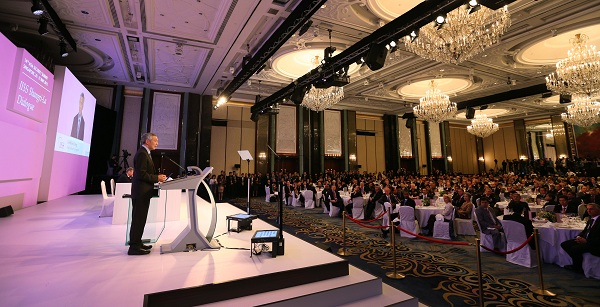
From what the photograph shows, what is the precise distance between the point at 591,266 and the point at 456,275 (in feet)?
5.73

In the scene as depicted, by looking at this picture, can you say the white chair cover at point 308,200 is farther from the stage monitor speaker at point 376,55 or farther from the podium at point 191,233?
the podium at point 191,233

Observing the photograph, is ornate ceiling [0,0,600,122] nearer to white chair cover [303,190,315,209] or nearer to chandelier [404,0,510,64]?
chandelier [404,0,510,64]

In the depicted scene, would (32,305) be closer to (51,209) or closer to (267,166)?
(51,209)

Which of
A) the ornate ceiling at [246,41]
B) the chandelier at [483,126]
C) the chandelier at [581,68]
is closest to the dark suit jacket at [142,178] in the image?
the ornate ceiling at [246,41]

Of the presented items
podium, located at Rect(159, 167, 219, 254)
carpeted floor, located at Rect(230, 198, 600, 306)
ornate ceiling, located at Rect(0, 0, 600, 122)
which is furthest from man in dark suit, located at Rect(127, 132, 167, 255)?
ornate ceiling, located at Rect(0, 0, 600, 122)

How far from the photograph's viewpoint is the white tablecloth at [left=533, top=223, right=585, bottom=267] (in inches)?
153

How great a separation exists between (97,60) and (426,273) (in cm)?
1127

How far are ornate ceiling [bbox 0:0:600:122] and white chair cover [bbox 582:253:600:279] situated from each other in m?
5.37

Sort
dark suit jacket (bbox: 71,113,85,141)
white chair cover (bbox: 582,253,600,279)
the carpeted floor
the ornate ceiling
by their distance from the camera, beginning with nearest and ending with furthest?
the carpeted floor < white chair cover (bbox: 582,253,600,279) < the ornate ceiling < dark suit jacket (bbox: 71,113,85,141)

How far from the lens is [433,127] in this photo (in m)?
20.0

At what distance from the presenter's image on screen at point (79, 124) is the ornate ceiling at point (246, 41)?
150cm

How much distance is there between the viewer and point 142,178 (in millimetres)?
3234

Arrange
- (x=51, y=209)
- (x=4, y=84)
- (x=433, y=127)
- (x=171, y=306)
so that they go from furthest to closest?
(x=433, y=127)
(x=51, y=209)
(x=4, y=84)
(x=171, y=306)

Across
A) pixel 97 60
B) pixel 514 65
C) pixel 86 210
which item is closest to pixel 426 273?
pixel 86 210
